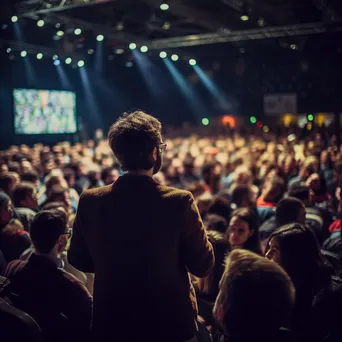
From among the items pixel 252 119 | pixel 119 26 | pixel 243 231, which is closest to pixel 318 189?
pixel 243 231

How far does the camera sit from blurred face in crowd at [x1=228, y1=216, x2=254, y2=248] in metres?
3.60

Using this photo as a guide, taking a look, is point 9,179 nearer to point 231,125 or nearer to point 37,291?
point 37,291

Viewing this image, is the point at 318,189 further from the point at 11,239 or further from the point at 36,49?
the point at 36,49

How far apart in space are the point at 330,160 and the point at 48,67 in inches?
461

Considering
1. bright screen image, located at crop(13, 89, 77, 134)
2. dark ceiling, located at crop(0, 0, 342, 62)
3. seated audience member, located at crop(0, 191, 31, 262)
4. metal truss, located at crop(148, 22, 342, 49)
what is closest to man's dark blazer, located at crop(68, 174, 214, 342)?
seated audience member, located at crop(0, 191, 31, 262)

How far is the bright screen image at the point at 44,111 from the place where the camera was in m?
15.2

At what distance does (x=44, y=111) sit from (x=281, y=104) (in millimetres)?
8177

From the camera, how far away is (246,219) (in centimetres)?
359

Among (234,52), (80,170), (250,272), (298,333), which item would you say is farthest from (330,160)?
(234,52)

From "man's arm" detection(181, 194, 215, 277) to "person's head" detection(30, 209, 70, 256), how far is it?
879mm

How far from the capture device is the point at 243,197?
5086mm

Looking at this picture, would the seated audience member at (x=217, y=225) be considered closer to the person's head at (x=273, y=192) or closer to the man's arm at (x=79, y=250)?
the person's head at (x=273, y=192)

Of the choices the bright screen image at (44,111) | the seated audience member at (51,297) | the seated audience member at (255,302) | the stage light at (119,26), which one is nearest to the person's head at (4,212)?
the seated audience member at (51,297)

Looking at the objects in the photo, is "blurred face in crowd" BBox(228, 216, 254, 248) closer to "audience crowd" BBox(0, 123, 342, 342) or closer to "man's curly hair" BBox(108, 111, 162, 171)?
"audience crowd" BBox(0, 123, 342, 342)
